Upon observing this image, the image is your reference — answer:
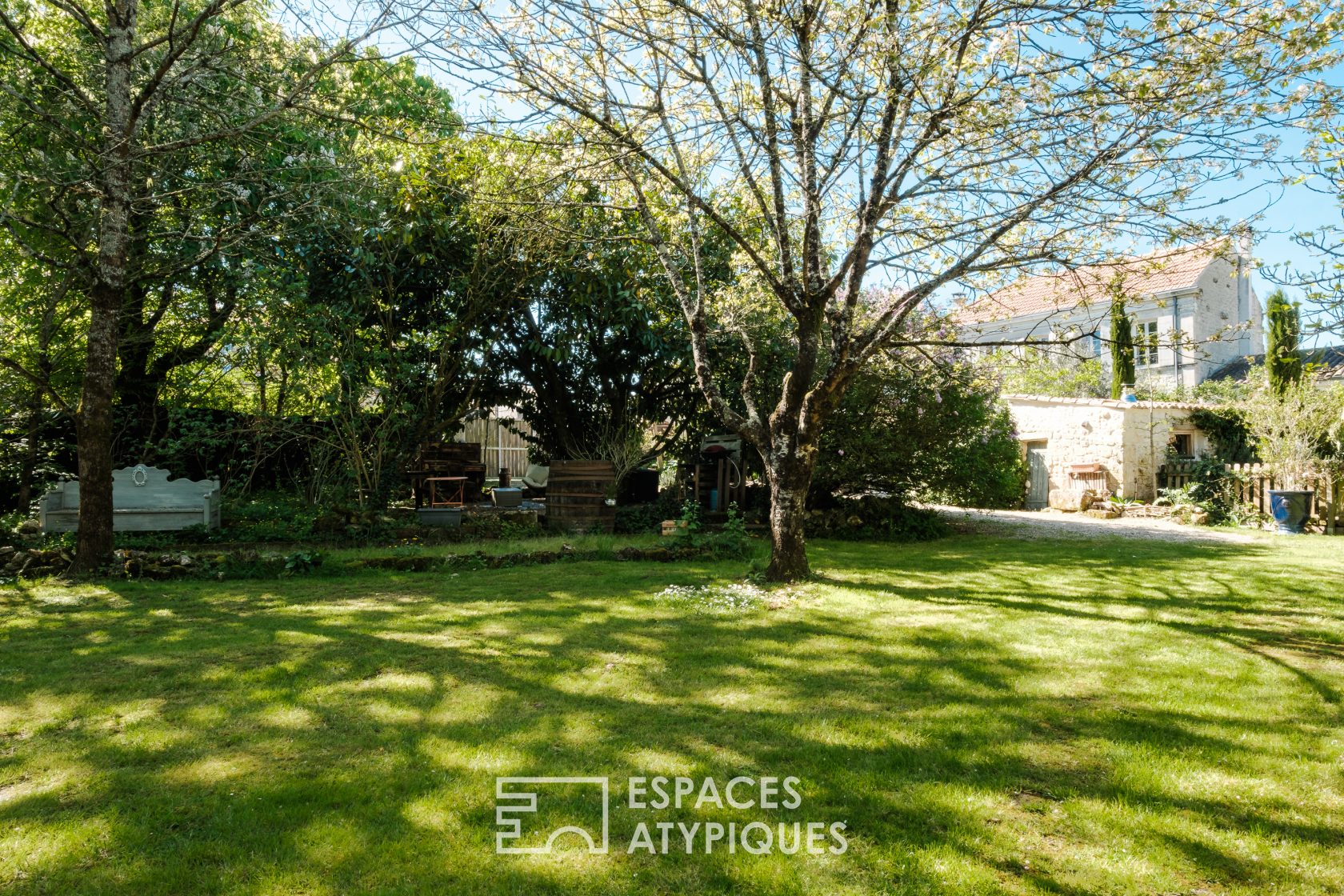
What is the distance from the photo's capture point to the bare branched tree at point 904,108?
5.16 meters

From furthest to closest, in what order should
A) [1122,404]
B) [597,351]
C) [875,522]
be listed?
[1122,404]
[597,351]
[875,522]

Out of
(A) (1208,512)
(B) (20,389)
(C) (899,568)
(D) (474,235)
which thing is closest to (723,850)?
(C) (899,568)

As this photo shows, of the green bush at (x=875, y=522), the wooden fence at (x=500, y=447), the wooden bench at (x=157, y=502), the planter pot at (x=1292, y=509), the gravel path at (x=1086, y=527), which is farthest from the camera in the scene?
the wooden fence at (x=500, y=447)

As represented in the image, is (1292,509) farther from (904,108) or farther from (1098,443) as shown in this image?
(904,108)

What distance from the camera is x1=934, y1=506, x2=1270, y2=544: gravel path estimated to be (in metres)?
12.1

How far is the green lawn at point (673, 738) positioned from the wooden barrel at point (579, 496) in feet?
13.6

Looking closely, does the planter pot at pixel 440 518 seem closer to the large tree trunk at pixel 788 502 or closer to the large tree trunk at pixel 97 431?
the large tree trunk at pixel 97 431

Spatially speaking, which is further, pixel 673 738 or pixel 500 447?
pixel 500 447

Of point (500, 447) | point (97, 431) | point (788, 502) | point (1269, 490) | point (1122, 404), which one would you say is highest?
point (1122, 404)

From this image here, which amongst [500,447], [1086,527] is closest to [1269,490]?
[1086,527]

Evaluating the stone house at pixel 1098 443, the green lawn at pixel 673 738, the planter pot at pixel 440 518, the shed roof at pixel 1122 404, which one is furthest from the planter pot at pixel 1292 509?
the planter pot at pixel 440 518

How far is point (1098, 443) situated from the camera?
17625 millimetres

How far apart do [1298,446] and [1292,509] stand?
1.25m

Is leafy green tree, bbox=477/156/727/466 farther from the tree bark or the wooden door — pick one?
the wooden door
